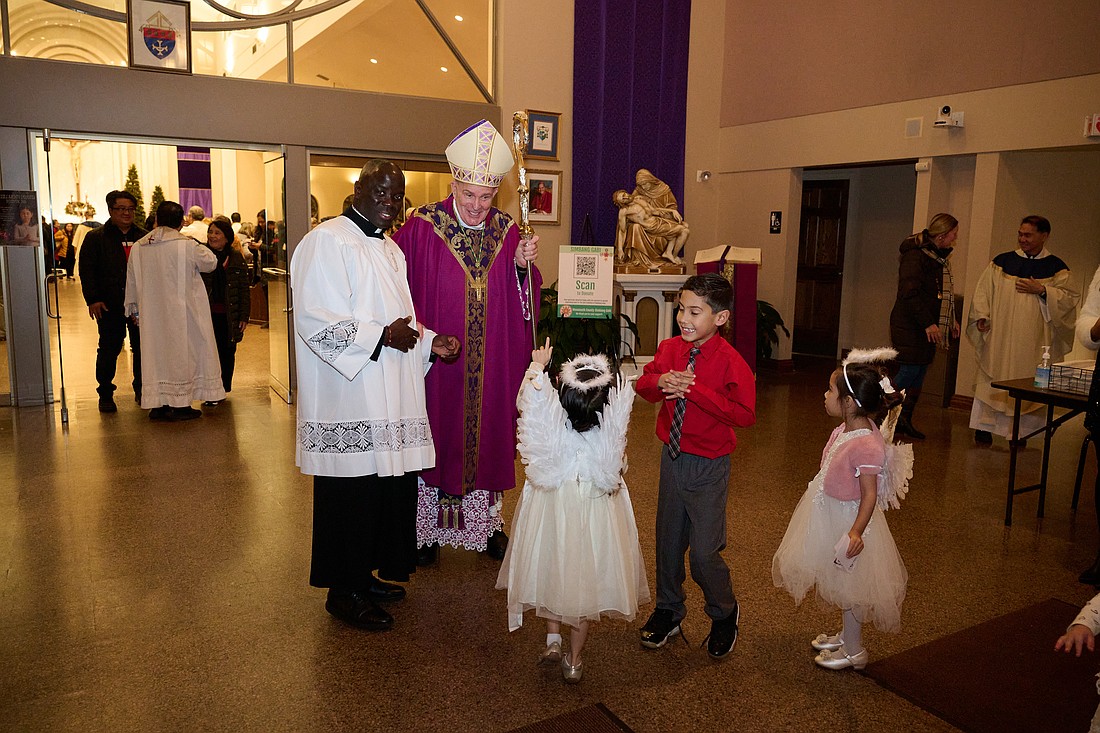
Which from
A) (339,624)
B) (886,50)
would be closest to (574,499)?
(339,624)

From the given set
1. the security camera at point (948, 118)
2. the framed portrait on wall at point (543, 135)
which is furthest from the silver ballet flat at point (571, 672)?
the framed portrait on wall at point (543, 135)

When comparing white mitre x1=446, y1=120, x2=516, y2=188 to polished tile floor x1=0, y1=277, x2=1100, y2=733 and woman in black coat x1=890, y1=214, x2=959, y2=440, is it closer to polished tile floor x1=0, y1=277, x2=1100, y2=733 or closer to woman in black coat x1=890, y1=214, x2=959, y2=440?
polished tile floor x1=0, y1=277, x2=1100, y2=733

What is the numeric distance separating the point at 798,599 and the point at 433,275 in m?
1.93

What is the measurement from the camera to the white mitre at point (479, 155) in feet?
10.6

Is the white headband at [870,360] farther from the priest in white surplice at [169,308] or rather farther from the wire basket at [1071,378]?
the priest in white surplice at [169,308]

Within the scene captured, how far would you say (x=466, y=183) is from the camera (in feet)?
10.9

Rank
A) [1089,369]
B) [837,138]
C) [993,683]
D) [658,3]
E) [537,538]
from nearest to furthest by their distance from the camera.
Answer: [537,538], [993,683], [1089,369], [837,138], [658,3]

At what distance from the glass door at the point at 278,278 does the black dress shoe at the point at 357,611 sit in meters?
4.40

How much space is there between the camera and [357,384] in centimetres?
288

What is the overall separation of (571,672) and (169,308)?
4.91m

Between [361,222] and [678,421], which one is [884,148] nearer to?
[678,421]

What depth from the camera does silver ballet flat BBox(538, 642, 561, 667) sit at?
2.76 meters

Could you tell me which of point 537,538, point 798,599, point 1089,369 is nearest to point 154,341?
point 537,538

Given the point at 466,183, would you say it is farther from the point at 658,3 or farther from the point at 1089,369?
the point at 658,3
